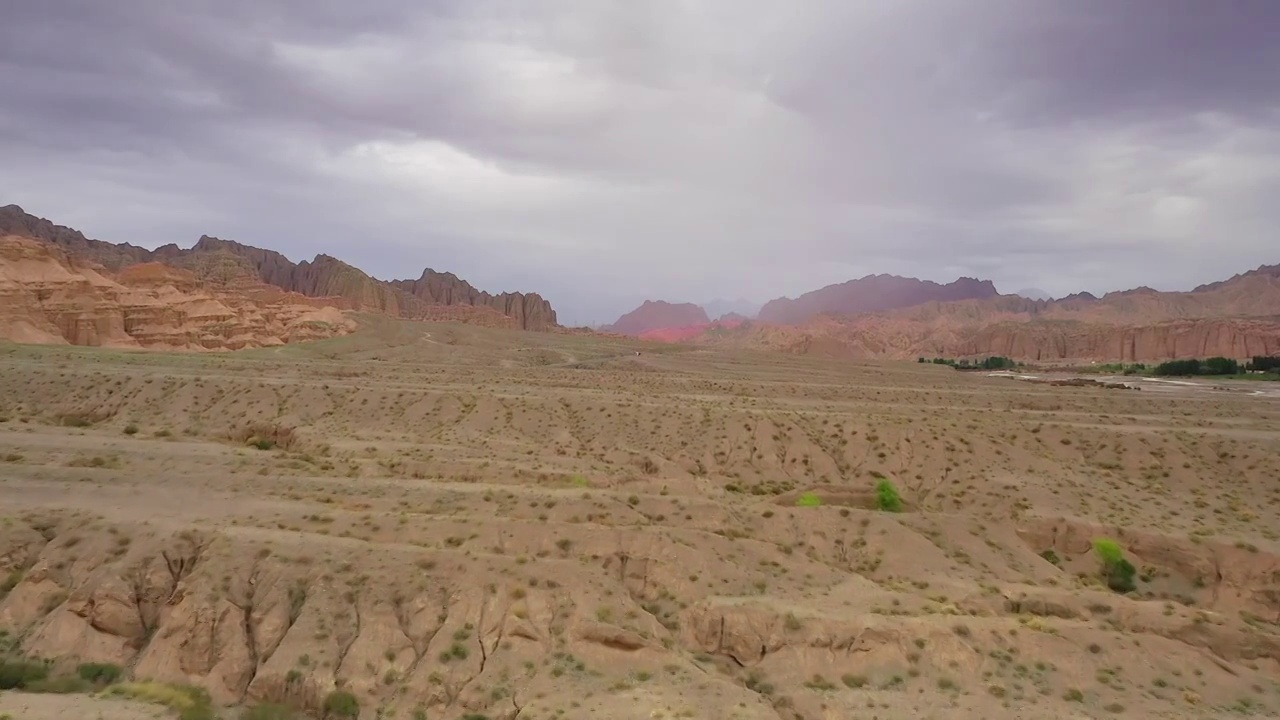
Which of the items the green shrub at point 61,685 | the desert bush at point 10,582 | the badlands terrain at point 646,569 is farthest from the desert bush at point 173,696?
the desert bush at point 10,582

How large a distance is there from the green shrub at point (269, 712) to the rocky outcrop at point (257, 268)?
12673 cm

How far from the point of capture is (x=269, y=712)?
17.0 metres

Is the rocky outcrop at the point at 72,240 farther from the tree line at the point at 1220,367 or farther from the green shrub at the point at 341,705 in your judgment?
the tree line at the point at 1220,367

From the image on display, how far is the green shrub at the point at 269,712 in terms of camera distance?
16.9 meters

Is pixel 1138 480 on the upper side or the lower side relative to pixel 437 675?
upper

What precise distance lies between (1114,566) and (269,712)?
2754 cm

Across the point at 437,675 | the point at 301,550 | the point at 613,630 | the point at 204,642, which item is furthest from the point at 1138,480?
the point at 204,642

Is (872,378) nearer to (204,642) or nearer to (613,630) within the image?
(613,630)

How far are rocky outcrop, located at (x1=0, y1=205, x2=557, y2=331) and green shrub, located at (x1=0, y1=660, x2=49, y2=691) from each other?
405 ft

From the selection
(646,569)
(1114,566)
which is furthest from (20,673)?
(1114,566)

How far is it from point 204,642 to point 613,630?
10158 millimetres

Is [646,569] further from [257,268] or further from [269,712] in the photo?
[257,268]

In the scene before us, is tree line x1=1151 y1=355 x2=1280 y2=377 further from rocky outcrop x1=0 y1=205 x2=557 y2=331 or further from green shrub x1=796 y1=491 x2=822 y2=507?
rocky outcrop x1=0 y1=205 x2=557 y2=331

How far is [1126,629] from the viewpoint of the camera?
21.2 meters
